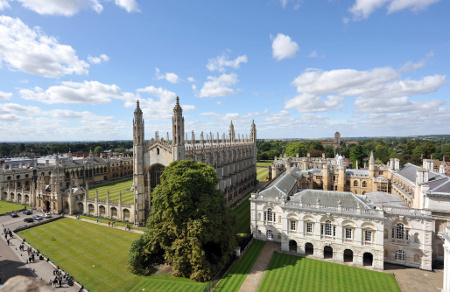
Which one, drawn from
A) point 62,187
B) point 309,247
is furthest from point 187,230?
point 62,187

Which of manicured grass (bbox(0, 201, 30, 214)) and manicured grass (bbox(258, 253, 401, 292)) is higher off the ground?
manicured grass (bbox(0, 201, 30, 214))

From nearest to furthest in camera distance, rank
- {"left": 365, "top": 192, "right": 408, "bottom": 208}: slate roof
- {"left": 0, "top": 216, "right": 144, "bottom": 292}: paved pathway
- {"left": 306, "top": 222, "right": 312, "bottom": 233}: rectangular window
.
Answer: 1. {"left": 0, "top": 216, "right": 144, "bottom": 292}: paved pathway
2. {"left": 306, "top": 222, "right": 312, "bottom": 233}: rectangular window
3. {"left": 365, "top": 192, "right": 408, "bottom": 208}: slate roof

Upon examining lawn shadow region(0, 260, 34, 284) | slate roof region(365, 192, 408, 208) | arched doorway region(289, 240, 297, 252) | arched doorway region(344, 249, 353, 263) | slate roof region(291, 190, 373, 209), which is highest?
slate roof region(291, 190, 373, 209)

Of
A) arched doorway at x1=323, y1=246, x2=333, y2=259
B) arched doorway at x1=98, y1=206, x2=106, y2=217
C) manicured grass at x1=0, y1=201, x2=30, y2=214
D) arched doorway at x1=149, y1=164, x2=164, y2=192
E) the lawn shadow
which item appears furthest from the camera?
manicured grass at x1=0, y1=201, x2=30, y2=214

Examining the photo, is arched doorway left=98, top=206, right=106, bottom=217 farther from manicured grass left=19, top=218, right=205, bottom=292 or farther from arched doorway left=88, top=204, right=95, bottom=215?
manicured grass left=19, top=218, right=205, bottom=292

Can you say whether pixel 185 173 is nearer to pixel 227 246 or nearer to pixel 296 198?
pixel 227 246

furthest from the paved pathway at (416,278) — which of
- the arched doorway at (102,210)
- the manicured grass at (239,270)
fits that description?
the arched doorway at (102,210)

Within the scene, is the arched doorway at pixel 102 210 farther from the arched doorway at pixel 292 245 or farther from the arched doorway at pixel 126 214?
the arched doorway at pixel 292 245

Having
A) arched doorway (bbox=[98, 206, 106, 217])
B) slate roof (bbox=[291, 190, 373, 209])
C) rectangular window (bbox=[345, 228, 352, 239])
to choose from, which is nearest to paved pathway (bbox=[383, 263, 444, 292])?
rectangular window (bbox=[345, 228, 352, 239])
